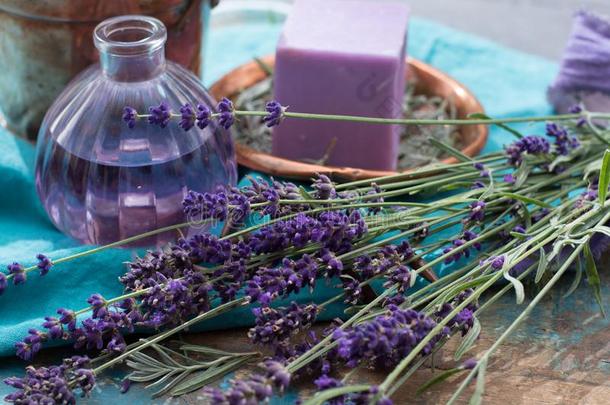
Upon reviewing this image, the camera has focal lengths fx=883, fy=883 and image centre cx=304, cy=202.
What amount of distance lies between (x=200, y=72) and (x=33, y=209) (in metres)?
0.24

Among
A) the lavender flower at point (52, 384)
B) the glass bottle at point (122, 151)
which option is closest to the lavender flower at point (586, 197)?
the glass bottle at point (122, 151)

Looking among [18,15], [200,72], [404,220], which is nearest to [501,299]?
[404,220]

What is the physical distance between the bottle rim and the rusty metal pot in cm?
8

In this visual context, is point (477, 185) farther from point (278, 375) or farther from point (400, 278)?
point (278, 375)

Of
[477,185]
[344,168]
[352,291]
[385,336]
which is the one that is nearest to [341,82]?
[344,168]

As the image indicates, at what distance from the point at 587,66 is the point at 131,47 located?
0.54m

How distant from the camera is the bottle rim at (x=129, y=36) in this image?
2.48 ft

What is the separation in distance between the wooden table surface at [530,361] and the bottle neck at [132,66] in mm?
238

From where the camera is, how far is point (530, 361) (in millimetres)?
705

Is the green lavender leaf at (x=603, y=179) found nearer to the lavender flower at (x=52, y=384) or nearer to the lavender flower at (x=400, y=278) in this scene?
the lavender flower at (x=400, y=278)

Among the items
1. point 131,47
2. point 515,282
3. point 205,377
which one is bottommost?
point 205,377

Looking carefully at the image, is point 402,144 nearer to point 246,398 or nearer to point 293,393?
point 293,393

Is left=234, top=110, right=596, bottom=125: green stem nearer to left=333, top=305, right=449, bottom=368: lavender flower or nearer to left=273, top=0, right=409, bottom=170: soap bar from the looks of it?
left=273, top=0, right=409, bottom=170: soap bar

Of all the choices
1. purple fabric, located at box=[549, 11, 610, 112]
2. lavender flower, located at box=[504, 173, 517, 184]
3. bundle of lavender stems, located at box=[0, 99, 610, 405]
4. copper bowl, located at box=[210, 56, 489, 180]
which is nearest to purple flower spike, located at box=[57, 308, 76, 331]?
bundle of lavender stems, located at box=[0, 99, 610, 405]
